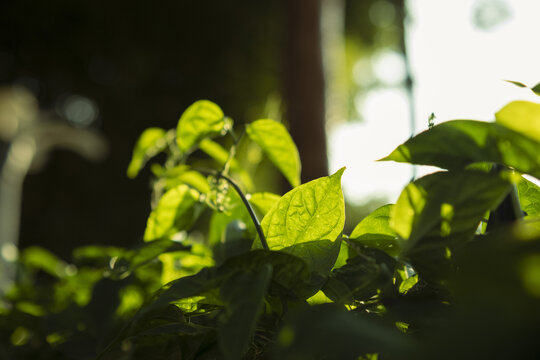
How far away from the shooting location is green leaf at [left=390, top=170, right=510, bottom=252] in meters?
0.15

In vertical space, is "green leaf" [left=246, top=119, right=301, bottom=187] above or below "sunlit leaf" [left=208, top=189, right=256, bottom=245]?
above

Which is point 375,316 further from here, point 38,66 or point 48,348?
point 38,66

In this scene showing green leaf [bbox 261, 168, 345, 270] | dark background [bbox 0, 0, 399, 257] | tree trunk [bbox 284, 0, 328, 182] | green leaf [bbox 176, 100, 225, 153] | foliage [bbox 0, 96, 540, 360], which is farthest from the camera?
dark background [bbox 0, 0, 399, 257]

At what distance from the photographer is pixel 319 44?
4.28 feet

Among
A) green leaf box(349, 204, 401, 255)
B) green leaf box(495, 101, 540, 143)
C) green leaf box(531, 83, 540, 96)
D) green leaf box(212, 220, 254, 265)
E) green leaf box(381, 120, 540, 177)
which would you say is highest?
green leaf box(531, 83, 540, 96)

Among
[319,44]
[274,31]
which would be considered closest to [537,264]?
[319,44]

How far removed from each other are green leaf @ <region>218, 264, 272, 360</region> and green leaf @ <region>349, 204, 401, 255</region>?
3.0 inches

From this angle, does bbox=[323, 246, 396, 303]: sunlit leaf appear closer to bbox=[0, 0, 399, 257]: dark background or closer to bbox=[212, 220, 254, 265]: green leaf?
bbox=[212, 220, 254, 265]: green leaf

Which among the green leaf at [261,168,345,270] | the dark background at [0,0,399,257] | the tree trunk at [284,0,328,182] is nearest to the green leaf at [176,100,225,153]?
the green leaf at [261,168,345,270]

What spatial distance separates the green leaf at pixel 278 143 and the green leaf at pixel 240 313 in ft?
0.54

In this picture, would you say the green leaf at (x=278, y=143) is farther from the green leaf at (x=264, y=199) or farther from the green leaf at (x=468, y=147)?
the green leaf at (x=468, y=147)

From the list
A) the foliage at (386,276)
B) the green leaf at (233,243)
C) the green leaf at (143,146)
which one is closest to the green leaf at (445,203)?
the foliage at (386,276)

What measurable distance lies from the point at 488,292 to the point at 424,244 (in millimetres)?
73

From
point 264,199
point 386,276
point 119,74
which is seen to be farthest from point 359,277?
point 119,74
